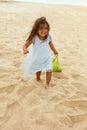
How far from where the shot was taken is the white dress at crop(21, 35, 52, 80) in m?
4.70

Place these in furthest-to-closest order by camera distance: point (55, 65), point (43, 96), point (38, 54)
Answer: point (55, 65) < point (38, 54) < point (43, 96)

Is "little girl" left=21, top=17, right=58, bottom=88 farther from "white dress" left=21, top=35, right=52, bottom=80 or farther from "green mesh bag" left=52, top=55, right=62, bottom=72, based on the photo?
"green mesh bag" left=52, top=55, right=62, bottom=72

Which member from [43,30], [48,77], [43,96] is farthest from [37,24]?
[43,96]

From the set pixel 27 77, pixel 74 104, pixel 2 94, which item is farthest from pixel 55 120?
pixel 27 77

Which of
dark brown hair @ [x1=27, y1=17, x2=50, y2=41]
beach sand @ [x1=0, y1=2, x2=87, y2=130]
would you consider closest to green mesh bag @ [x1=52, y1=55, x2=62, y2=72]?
beach sand @ [x1=0, y1=2, x2=87, y2=130]

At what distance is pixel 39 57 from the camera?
4.74 meters

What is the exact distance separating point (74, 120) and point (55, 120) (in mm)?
241

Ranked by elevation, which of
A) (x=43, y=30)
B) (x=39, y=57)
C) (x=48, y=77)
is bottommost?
(x=48, y=77)

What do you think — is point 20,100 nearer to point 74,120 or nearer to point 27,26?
point 74,120

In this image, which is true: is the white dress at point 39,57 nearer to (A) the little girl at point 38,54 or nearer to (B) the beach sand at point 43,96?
(A) the little girl at point 38,54

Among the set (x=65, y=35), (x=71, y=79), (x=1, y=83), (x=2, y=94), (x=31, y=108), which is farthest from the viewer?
(x=65, y=35)

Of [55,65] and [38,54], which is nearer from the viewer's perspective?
[38,54]

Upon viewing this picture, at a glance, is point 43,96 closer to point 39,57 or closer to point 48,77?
point 48,77

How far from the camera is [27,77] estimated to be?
4934mm
